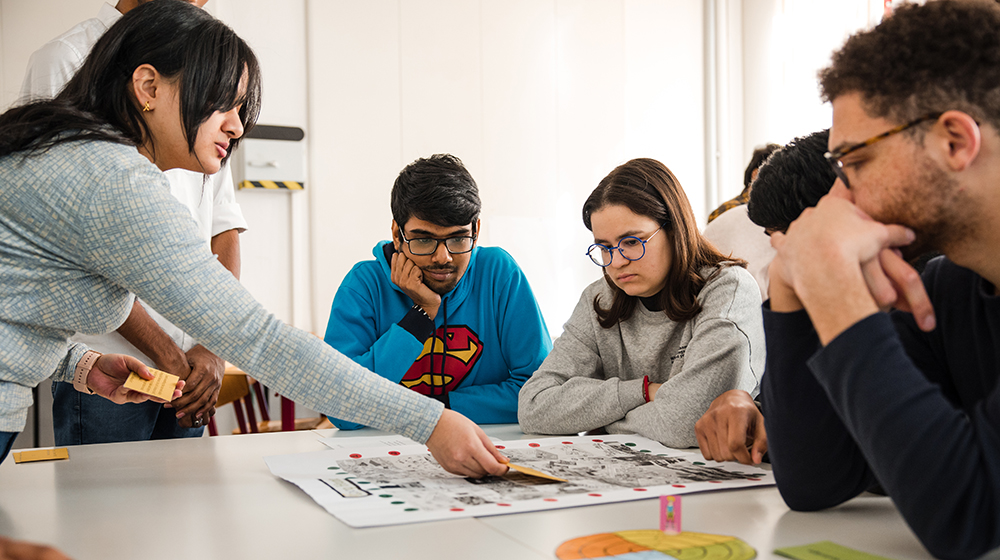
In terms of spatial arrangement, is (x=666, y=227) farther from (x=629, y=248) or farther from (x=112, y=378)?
(x=112, y=378)

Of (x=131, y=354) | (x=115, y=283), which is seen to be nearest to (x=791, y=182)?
(x=115, y=283)

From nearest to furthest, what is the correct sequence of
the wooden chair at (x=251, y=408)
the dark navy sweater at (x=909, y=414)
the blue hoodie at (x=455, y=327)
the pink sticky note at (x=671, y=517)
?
the dark navy sweater at (x=909, y=414) < the pink sticky note at (x=671, y=517) < the blue hoodie at (x=455, y=327) < the wooden chair at (x=251, y=408)

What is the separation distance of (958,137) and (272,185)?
342cm

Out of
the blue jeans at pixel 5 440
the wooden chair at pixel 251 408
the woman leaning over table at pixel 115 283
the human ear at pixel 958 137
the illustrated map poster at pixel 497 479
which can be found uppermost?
the human ear at pixel 958 137

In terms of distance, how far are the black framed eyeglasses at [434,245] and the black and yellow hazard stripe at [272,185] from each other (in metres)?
2.01

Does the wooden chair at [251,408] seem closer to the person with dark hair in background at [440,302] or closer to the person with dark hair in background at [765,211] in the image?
the person with dark hair in background at [440,302]

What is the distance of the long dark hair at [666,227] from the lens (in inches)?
63.1

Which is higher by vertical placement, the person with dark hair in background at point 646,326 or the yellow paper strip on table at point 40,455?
the person with dark hair in background at point 646,326

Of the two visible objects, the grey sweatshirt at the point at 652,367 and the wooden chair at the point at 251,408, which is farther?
the wooden chair at the point at 251,408

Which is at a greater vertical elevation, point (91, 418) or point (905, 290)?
point (905, 290)

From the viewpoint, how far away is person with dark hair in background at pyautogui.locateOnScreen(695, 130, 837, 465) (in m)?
1.11

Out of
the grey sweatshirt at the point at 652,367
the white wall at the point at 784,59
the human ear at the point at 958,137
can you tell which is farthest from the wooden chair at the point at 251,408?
the white wall at the point at 784,59

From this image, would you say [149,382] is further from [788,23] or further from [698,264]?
[788,23]

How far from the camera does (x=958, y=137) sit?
0.71 meters
